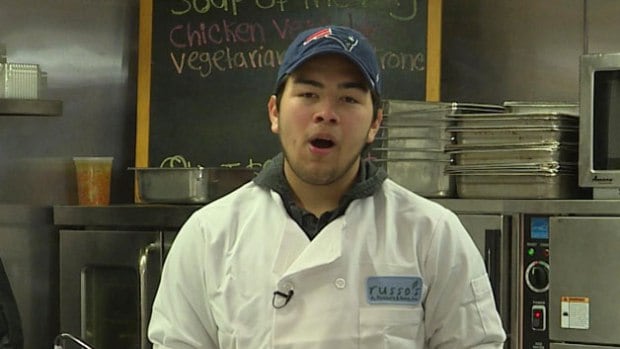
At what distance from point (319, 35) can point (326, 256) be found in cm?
35

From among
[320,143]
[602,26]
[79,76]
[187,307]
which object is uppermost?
[602,26]

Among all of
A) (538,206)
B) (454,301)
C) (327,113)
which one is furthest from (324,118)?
(538,206)

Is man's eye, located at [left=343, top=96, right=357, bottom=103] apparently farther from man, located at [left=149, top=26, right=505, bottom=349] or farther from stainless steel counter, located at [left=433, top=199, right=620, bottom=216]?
stainless steel counter, located at [left=433, top=199, right=620, bottom=216]

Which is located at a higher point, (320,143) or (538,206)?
(320,143)

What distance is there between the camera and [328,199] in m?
1.76

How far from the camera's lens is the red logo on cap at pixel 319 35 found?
1719 millimetres

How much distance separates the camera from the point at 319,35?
5.66 ft

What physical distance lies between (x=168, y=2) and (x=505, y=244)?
1.44 meters

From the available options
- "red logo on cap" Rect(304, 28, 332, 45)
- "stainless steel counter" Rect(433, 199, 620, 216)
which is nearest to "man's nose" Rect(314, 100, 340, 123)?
"red logo on cap" Rect(304, 28, 332, 45)

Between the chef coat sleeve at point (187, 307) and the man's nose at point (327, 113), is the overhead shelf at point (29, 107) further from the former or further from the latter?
the man's nose at point (327, 113)

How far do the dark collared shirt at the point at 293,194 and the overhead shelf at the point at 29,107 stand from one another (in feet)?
4.75

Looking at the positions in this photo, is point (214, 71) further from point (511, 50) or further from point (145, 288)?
point (511, 50)

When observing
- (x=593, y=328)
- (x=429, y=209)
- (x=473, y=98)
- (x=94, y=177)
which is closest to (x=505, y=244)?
(x=593, y=328)

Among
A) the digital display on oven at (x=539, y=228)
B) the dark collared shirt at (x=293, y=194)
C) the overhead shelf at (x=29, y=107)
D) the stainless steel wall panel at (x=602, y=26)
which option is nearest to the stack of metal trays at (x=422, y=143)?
the digital display on oven at (x=539, y=228)
